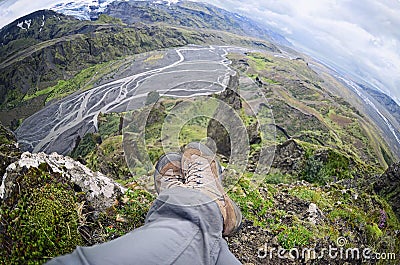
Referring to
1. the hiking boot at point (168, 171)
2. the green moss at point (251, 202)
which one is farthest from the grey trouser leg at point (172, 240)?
the green moss at point (251, 202)

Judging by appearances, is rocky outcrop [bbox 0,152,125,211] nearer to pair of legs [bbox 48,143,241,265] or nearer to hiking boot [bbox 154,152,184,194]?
hiking boot [bbox 154,152,184,194]

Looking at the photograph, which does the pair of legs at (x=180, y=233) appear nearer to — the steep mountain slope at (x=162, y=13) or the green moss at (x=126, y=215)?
the green moss at (x=126, y=215)


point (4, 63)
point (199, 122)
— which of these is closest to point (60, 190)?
point (199, 122)

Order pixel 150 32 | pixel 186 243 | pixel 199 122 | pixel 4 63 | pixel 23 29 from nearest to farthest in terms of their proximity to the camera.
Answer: pixel 186 243 < pixel 199 122 < pixel 4 63 < pixel 23 29 < pixel 150 32

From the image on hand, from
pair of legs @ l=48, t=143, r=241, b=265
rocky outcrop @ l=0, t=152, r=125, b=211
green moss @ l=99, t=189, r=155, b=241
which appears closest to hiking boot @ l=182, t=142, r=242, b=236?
pair of legs @ l=48, t=143, r=241, b=265

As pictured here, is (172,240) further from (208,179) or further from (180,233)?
(208,179)

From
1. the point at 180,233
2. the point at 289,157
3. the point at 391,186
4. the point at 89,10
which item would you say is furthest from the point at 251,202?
the point at 89,10

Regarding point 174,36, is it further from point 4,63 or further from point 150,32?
point 4,63
